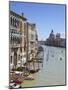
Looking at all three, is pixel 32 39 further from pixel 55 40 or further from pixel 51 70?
pixel 51 70

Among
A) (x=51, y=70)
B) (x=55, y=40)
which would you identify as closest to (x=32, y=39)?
(x=55, y=40)

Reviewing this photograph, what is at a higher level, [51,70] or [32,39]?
[32,39]

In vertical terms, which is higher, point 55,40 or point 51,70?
point 55,40

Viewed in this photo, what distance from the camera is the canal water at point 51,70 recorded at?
261 cm

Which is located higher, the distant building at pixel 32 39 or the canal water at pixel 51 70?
the distant building at pixel 32 39

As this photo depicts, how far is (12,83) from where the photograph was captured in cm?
257

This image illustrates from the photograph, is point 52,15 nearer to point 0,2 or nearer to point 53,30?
point 53,30

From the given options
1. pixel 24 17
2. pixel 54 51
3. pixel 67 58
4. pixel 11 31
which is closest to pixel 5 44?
pixel 11 31

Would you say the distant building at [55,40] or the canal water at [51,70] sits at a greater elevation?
the distant building at [55,40]

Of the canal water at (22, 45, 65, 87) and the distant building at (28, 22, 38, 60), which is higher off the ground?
the distant building at (28, 22, 38, 60)

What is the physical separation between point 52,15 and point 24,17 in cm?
33

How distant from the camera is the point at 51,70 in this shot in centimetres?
264

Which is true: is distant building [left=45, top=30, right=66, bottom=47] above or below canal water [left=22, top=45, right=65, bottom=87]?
above

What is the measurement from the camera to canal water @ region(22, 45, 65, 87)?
2609 mm
